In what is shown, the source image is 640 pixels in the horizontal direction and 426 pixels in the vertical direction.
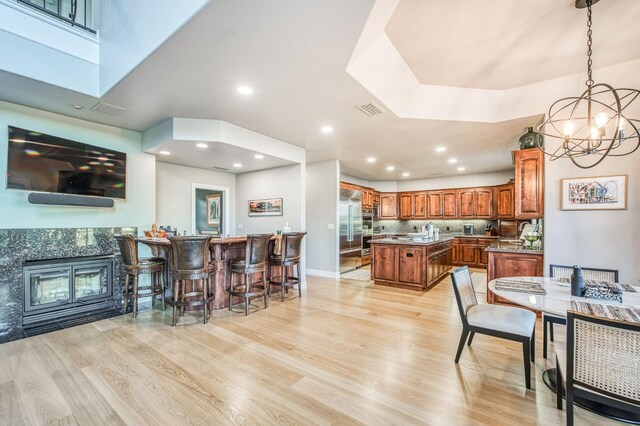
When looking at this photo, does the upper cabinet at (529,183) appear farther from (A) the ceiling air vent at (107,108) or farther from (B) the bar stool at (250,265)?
(A) the ceiling air vent at (107,108)

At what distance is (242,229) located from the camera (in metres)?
6.76

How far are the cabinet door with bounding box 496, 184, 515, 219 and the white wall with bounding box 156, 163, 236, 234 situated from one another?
7667 mm

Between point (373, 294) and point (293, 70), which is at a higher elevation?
point (293, 70)

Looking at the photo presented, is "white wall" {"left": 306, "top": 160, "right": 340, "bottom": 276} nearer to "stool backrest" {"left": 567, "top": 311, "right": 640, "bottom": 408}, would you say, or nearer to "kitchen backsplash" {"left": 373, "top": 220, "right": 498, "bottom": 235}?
"kitchen backsplash" {"left": 373, "top": 220, "right": 498, "bottom": 235}

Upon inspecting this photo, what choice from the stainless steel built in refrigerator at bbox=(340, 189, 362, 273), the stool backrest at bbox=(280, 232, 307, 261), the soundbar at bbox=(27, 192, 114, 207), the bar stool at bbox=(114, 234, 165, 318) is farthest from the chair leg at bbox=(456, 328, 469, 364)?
the soundbar at bbox=(27, 192, 114, 207)

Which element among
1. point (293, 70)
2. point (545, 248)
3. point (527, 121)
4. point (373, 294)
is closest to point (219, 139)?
point (293, 70)

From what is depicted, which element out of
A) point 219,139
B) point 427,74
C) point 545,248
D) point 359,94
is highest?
point 427,74

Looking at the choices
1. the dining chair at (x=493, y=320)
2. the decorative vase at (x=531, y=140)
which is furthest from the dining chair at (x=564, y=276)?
the decorative vase at (x=531, y=140)

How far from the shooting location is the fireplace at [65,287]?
3.47 metres

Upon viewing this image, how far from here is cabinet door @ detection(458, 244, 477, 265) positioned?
781cm

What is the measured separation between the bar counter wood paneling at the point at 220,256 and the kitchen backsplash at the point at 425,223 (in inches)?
223

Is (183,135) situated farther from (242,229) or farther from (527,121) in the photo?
(527,121)

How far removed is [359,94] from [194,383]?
3.25m

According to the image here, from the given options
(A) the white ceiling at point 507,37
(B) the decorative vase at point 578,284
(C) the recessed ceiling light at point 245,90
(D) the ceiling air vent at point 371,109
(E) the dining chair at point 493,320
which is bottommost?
(E) the dining chair at point 493,320
